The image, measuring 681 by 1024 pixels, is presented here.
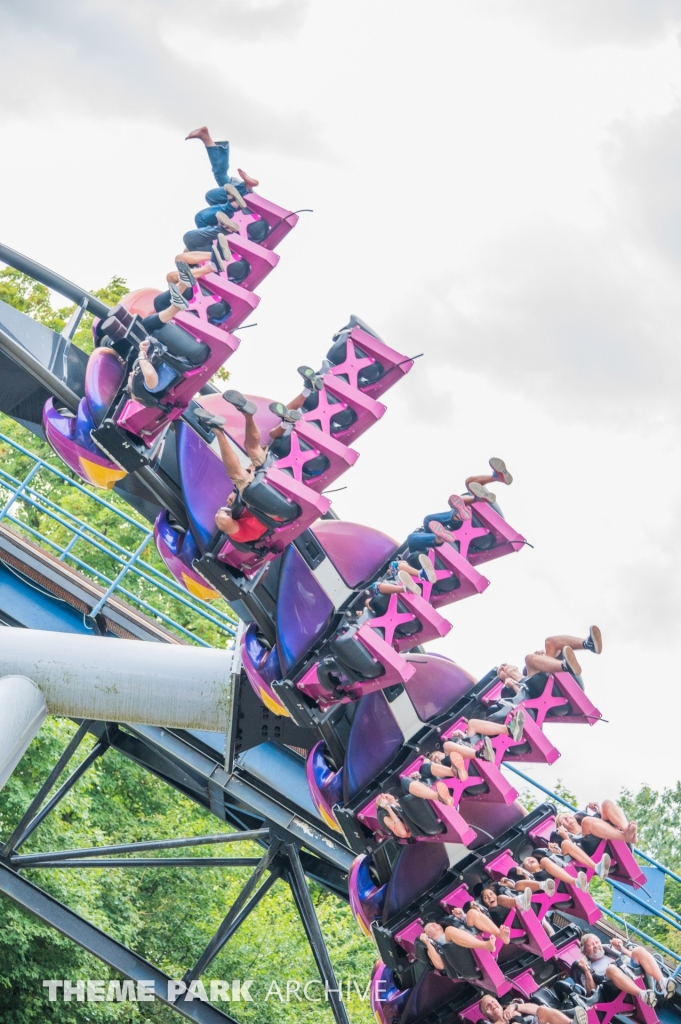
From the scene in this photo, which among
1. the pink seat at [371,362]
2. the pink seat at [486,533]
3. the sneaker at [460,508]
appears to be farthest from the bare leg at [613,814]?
the pink seat at [371,362]

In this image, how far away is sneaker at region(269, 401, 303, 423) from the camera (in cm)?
497

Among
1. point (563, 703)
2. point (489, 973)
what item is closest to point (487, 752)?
point (563, 703)

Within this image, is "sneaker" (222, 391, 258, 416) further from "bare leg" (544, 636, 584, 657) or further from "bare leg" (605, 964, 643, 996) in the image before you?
"bare leg" (605, 964, 643, 996)

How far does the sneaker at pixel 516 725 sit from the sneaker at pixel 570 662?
0.38m

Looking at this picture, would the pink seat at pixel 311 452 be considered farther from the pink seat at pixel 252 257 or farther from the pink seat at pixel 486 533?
the pink seat at pixel 252 257

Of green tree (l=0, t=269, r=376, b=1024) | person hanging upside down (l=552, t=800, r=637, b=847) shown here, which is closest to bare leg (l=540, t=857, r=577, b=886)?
person hanging upside down (l=552, t=800, r=637, b=847)

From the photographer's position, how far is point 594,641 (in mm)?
5488

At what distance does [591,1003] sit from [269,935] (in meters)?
9.35

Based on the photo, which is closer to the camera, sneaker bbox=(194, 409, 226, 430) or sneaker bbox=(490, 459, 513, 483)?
sneaker bbox=(194, 409, 226, 430)

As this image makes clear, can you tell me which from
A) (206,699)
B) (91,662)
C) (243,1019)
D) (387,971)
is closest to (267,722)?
(206,699)

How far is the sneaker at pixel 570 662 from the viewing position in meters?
5.59

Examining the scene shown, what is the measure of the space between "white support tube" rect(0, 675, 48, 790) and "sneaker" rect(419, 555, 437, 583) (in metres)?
2.39

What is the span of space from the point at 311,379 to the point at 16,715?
250 centimetres

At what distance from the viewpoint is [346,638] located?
5078mm
